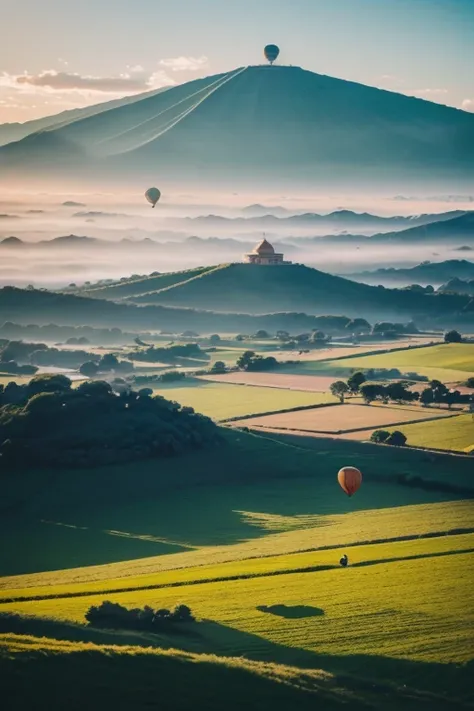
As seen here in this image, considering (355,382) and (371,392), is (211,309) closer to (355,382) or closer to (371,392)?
(355,382)

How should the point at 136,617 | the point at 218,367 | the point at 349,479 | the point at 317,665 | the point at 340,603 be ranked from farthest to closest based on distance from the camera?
the point at 218,367 < the point at 349,479 < the point at 340,603 < the point at 136,617 < the point at 317,665

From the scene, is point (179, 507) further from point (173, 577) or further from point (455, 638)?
point (455, 638)

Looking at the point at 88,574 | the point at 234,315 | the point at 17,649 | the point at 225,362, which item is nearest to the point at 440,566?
the point at 88,574

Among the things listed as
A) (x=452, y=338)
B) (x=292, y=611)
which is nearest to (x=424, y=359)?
(x=452, y=338)

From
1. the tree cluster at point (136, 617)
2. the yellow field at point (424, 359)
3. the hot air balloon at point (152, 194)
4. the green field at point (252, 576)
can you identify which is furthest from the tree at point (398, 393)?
the hot air balloon at point (152, 194)

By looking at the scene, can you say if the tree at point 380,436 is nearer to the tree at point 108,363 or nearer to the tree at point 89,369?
the tree at point 89,369
